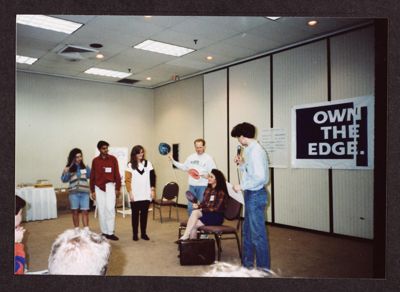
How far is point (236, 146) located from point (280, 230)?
1772mm

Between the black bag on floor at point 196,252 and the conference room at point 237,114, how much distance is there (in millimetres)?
76

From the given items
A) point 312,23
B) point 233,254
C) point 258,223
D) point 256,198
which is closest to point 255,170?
point 256,198

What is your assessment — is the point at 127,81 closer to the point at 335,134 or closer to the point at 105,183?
the point at 105,183

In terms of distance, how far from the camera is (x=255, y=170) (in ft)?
10.1

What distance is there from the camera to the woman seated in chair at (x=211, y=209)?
12.1ft

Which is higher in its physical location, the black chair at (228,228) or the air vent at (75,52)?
the air vent at (75,52)

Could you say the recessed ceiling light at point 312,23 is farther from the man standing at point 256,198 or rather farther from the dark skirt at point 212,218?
the dark skirt at point 212,218

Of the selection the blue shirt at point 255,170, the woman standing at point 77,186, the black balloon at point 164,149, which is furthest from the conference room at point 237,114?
the blue shirt at point 255,170

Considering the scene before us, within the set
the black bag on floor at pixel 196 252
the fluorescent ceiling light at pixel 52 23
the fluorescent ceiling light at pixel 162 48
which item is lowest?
the black bag on floor at pixel 196 252

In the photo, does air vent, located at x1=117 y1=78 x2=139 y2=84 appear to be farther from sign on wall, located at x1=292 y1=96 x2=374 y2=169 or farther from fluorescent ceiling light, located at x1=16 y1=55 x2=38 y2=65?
sign on wall, located at x1=292 y1=96 x2=374 y2=169

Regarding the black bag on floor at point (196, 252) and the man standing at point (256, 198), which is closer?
the man standing at point (256, 198)

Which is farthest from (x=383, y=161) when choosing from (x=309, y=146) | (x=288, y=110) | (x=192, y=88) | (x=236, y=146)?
(x=192, y=88)

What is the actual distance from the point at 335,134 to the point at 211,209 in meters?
2.25

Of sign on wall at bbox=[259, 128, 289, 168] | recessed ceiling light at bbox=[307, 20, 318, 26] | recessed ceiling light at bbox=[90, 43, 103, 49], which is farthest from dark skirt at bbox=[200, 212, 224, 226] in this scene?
recessed ceiling light at bbox=[90, 43, 103, 49]
